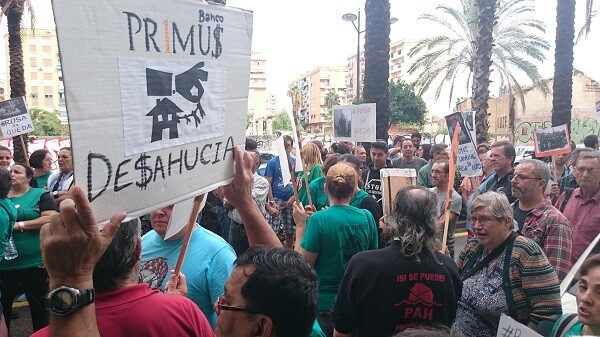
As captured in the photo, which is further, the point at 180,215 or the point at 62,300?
the point at 180,215

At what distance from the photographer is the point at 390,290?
260cm

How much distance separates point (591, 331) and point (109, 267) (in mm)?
1920

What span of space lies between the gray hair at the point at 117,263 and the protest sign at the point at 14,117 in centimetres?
746

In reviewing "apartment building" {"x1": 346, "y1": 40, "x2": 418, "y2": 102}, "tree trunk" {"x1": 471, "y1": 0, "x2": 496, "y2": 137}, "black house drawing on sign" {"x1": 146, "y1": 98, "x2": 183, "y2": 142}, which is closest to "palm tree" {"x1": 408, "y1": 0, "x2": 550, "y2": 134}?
"tree trunk" {"x1": 471, "y1": 0, "x2": 496, "y2": 137}

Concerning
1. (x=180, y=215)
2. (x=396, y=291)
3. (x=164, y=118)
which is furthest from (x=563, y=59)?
(x=164, y=118)

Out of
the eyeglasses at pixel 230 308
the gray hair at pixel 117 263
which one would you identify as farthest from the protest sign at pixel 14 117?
the eyeglasses at pixel 230 308

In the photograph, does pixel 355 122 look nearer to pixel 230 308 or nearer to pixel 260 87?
pixel 230 308

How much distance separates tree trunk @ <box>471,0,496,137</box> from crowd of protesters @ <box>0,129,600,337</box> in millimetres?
8621

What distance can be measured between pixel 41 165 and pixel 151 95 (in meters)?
5.93

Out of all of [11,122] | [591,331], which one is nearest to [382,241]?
[591,331]

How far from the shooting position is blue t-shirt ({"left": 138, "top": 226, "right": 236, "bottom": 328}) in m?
2.58

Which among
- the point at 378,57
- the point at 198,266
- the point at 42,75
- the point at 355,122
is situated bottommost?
the point at 198,266

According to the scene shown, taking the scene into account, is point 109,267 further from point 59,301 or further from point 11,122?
point 11,122

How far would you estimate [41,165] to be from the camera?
6.82m
